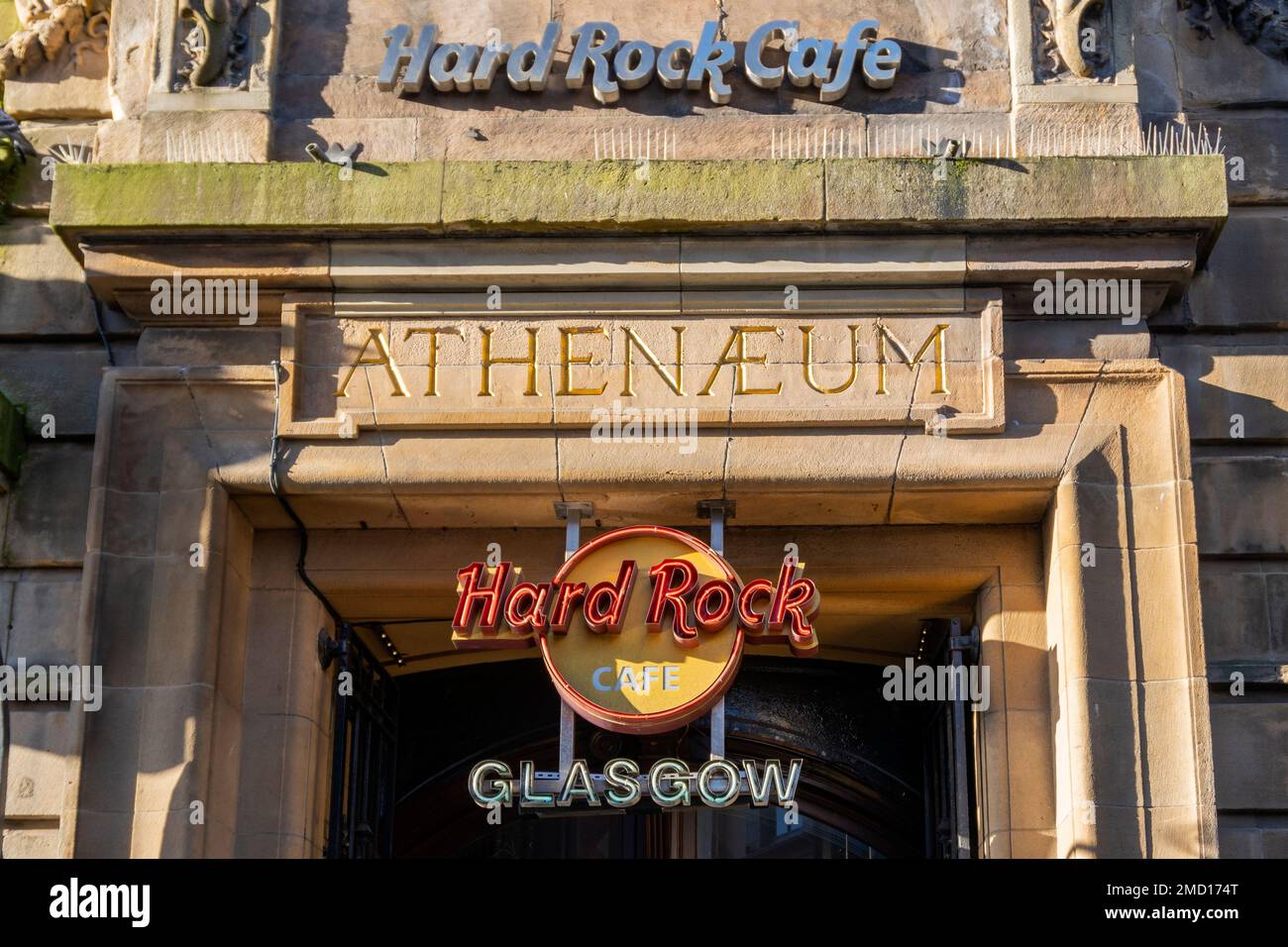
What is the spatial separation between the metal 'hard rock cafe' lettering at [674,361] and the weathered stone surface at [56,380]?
202 centimetres

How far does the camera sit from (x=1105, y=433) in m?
15.2

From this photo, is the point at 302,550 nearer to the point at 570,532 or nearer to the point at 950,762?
the point at 570,532

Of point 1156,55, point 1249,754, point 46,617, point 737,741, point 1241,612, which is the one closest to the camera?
point 1249,754

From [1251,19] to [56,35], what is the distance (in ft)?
30.9

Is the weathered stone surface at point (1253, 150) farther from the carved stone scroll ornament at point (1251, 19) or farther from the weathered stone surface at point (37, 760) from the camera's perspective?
the weathered stone surface at point (37, 760)

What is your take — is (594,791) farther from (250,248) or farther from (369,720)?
(250,248)

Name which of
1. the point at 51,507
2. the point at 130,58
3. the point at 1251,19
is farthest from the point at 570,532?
the point at 1251,19

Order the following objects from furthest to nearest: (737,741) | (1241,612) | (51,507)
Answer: (737,741) < (51,507) < (1241,612)

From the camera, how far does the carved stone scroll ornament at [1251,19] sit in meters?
16.6

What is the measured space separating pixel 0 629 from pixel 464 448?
3.63 m

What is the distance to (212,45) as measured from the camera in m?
16.2

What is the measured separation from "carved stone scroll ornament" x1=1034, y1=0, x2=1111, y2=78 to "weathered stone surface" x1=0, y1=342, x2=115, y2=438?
7321mm

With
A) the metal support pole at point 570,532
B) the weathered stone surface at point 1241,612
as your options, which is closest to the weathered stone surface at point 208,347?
the metal support pole at point 570,532

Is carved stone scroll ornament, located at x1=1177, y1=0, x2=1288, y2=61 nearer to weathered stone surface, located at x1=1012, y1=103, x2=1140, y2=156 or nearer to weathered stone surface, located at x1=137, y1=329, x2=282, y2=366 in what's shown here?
weathered stone surface, located at x1=1012, y1=103, x2=1140, y2=156
